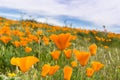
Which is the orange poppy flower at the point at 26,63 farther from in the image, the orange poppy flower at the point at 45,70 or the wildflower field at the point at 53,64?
the orange poppy flower at the point at 45,70

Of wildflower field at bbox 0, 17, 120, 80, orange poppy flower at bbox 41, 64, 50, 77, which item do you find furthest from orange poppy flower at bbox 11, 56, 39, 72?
orange poppy flower at bbox 41, 64, 50, 77

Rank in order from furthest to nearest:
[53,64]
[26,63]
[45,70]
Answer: [53,64] < [45,70] < [26,63]

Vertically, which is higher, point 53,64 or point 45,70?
point 45,70

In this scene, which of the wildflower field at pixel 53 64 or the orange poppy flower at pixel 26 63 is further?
the wildflower field at pixel 53 64

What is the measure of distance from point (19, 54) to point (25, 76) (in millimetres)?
2706

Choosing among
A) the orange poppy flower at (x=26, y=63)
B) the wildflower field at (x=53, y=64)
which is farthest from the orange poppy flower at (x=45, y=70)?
the orange poppy flower at (x=26, y=63)

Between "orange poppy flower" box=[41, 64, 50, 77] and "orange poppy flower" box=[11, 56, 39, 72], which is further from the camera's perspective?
"orange poppy flower" box=[41, 64, 50, 77]

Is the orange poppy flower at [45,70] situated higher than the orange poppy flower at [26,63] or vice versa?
Result: the orange poppy flower at [26,63]

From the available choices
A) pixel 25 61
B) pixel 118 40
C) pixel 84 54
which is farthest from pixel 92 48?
pixel 118 40

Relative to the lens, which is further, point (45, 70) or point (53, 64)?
point (53, 64)

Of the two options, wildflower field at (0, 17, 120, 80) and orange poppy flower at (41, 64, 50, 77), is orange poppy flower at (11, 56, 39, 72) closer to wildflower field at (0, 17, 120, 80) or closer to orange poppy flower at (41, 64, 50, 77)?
wildflower field at (0, 17, 120, 80)

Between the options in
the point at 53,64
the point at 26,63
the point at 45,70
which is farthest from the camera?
the point at 53,64

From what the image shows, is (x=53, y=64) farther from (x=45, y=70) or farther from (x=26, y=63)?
(x=26, y=63)

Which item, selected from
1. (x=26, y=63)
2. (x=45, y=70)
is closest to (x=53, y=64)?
(x=45, y=70)
